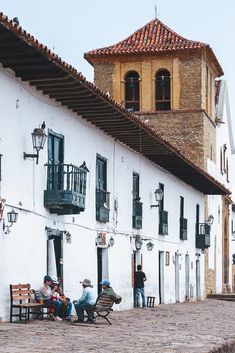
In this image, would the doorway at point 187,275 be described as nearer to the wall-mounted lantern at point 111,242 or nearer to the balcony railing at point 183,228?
the balcony railing at point 183,228

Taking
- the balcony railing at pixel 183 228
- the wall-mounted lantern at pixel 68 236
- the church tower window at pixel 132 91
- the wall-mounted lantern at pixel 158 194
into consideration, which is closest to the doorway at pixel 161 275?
the wall-mounted lantern at pixel 158 194

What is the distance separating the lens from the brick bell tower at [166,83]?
4041 centimetres

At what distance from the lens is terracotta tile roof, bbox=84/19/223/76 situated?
40344 mm

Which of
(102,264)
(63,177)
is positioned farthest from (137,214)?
(63,177)

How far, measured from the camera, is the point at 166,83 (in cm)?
4103

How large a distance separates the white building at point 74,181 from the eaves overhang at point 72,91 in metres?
0.03

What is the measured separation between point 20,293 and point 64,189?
303 cm

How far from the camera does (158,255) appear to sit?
31.2m

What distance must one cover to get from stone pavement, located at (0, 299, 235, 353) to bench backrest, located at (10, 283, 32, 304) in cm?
52

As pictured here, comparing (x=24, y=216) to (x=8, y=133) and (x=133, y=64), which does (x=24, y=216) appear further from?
(x=133, y=64)

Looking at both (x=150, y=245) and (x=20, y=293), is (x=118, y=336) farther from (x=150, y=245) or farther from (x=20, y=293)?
(x=150, y=245)

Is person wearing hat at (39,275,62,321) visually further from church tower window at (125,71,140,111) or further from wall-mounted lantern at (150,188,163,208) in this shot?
church tower window at (125,71,140,111)

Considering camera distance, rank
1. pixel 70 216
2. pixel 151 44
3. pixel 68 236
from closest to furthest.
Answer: pixel 68 236 → pixel 70 216 → pixel 151 44

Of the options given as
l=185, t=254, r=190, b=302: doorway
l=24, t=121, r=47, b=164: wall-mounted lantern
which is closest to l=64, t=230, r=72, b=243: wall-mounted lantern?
l=24, t=121, r=47, b=164: wall-mounted lantern
